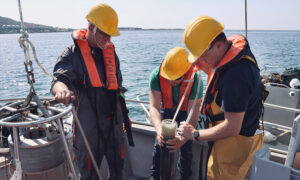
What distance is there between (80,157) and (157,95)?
1003 mm

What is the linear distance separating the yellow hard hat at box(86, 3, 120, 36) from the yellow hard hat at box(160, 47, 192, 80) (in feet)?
1.93

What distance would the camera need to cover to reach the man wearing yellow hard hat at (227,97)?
61.8 inches

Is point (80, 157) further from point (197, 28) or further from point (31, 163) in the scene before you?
point (197, 28)

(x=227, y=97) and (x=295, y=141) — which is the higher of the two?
(x=227, y=97)

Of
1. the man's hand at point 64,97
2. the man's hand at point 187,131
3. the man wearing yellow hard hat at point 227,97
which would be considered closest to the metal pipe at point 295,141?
the man wearing yellow hard hat at point 227,97

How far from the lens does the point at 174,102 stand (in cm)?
273

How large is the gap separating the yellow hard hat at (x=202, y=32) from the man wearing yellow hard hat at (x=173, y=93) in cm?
77

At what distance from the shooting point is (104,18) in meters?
2.34

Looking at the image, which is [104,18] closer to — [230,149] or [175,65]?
[175,65]

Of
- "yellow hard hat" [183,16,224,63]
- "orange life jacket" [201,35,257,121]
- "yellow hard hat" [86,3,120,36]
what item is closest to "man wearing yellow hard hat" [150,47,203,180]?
"orange life jacket" [201,35,257,121]

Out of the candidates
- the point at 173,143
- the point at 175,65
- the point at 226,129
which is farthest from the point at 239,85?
the point at 175,65

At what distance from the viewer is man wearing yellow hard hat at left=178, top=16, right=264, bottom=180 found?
1.57 metres

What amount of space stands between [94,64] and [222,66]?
1286 millimetres

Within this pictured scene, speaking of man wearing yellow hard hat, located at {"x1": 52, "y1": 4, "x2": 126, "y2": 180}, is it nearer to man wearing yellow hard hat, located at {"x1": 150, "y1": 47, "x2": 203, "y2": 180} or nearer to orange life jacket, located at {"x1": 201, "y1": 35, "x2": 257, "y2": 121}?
man wearing yellow hard hat, located at {"x1": 150, "y1": 47, "x2": 203, "y2": 180}
